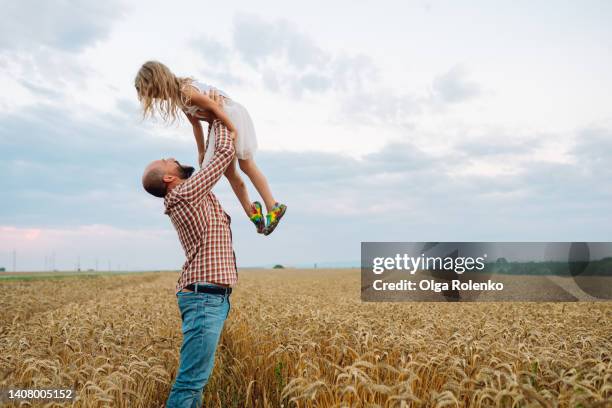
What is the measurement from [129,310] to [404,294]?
1258cm

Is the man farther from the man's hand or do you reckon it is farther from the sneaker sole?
the sneaker sole

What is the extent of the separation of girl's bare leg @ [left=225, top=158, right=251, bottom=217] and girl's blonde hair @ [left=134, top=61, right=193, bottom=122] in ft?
3.09

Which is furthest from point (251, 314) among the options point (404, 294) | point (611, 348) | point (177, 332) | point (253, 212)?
point (404, 294)

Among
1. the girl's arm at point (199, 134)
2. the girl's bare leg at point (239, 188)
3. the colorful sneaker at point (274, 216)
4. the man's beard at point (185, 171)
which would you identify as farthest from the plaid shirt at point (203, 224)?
the girl's arm at point (199, 134)

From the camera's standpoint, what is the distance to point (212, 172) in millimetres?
4316

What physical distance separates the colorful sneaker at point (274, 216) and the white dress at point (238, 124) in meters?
0.69

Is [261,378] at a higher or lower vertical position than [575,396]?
lower

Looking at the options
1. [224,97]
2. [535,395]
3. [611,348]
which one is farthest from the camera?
[611,348]

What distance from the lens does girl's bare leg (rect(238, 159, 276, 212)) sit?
557cm

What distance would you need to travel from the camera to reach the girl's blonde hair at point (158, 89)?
486 cm

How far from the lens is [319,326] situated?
24.0 feet

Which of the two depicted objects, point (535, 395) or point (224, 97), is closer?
point (535, 395)

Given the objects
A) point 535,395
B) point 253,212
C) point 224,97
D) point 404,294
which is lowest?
point 404,294

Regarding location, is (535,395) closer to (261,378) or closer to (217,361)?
(261,378)
